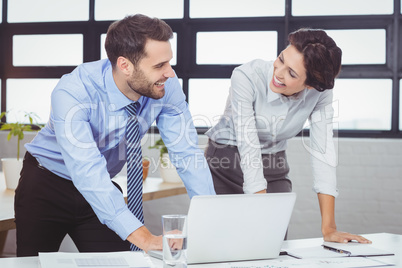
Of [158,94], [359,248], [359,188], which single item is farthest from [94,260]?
[359,188]

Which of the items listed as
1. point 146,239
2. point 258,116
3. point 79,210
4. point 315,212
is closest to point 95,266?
point 146,239

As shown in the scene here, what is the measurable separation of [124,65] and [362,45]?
2.74 m

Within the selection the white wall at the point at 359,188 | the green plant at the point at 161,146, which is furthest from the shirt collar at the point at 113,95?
the white wall at the point at 359,188

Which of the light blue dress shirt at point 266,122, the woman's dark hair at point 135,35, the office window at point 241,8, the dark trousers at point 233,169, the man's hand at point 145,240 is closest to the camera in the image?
the man's hand at point 145,240

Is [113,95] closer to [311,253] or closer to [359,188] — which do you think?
[311,253]

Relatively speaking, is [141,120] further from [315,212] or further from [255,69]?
[315,212]

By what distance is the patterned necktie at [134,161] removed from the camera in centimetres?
174

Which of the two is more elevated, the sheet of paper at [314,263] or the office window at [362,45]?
the office window at [362,45]

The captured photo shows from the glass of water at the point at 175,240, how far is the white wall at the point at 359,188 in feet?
9.23

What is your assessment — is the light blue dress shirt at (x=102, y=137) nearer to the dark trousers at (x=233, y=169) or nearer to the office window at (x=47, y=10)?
the dark trousers at (x=233, y=169)

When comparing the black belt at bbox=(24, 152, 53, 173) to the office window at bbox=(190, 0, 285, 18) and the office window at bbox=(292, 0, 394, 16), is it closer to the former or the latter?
the office window at bbox=(190, 0, 285, 18)

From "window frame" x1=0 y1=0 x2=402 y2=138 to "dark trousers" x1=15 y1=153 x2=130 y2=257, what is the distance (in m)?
2.35

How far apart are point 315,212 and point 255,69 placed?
2.15m

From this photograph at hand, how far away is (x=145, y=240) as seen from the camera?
1463 millimetres
